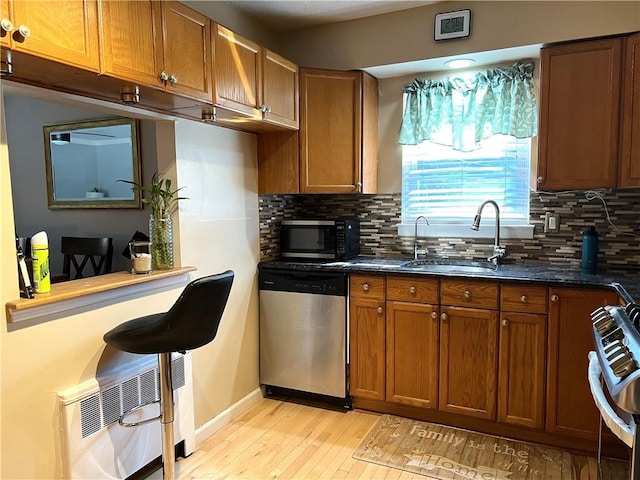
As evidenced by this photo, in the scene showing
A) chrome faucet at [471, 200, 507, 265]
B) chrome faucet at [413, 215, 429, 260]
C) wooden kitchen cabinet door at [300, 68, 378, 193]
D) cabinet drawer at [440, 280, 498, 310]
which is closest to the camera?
cabinet drawer at [440, 280, 498, 310]

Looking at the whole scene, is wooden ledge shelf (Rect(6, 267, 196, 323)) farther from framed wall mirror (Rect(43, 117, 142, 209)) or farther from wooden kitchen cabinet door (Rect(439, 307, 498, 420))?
wooden kitchen cabinet door (Rect(439, 307, 498, 420))

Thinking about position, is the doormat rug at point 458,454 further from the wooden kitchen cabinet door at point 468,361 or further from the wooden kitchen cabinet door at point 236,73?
the wooden kitchen cabinet door at point 236,73

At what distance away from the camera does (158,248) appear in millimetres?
2346

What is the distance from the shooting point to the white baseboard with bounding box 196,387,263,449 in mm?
2604

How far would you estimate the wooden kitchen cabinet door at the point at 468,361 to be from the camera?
256 centimetres

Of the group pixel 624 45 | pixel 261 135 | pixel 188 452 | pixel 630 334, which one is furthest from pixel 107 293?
pixel 624 45

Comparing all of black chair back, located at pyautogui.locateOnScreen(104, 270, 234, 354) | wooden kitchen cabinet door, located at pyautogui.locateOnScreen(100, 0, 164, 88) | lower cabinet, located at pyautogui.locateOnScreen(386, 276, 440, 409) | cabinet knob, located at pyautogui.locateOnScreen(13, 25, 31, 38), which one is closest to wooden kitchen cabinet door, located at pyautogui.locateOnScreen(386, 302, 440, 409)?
lower cabinet, located at pyautogui.locateOnScreen(386, 276, 440, 409)

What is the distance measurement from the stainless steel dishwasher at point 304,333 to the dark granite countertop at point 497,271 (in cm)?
7

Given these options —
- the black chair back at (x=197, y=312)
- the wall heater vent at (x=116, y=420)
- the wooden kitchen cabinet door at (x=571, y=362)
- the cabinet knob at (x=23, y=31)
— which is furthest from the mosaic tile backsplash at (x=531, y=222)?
the cabinet knob at (x=23, y=31)

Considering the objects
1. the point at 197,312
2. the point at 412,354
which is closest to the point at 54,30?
the point at 197,312

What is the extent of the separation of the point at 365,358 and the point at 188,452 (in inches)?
45.4

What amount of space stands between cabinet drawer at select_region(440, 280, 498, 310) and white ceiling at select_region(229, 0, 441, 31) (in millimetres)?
1695

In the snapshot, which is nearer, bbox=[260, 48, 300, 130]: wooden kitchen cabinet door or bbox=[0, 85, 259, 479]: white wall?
bbox=[0, 85, 259, 479]: white wall

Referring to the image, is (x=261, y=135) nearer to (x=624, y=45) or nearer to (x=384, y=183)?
(x=384, y=183)
